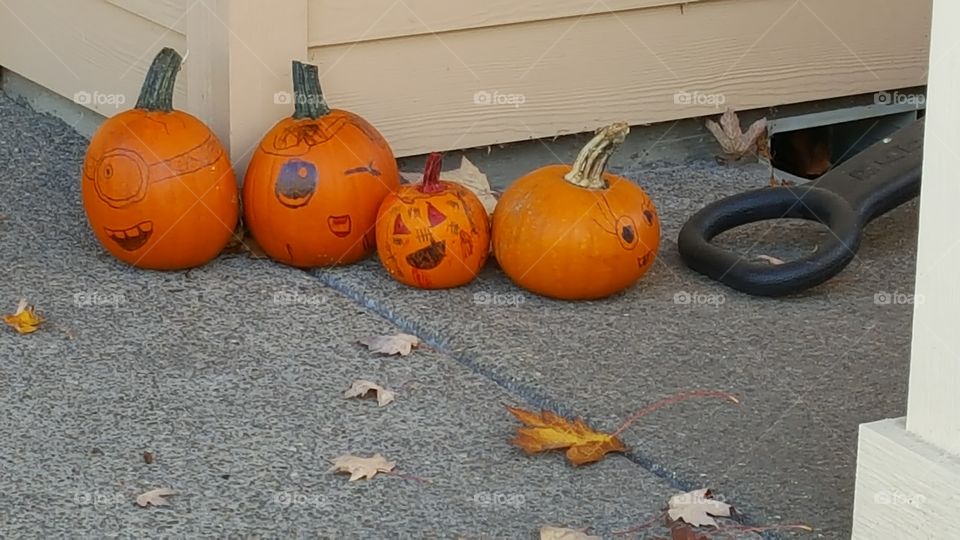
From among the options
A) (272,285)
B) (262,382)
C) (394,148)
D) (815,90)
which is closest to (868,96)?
(815,90)

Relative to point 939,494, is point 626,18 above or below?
above

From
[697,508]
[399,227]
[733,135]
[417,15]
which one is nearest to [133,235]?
[399,227]

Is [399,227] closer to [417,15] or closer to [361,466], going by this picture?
[417,15]

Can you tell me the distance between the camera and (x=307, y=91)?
12.1 feet

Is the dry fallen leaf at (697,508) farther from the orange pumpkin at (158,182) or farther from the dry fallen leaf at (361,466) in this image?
the orange pumpkin at (158,182)

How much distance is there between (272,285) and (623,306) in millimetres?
927

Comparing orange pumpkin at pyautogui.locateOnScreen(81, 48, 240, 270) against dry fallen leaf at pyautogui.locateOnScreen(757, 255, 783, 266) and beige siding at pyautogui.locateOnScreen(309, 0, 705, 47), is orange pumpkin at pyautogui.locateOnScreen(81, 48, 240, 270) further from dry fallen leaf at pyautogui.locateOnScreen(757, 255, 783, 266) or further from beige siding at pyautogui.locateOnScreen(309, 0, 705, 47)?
dry fallen leaf at pyautogui.locateOnScreen(757, 255, 783, 266)

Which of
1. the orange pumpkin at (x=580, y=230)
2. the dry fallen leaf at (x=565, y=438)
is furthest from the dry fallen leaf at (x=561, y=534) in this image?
the orange pumpkin at (x=580, y=230)

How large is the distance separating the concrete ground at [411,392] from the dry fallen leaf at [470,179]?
270 millimetres

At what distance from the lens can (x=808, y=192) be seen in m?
3.87

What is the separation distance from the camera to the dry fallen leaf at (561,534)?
2482 mm

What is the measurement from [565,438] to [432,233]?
0.86 metres

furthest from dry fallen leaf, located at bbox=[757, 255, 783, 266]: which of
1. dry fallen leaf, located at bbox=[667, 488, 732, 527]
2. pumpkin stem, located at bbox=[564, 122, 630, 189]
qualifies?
dry fallen leaf, located at bbox=[667, 488, 732, 527]

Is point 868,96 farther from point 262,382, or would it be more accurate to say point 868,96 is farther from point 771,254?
point 262,382
